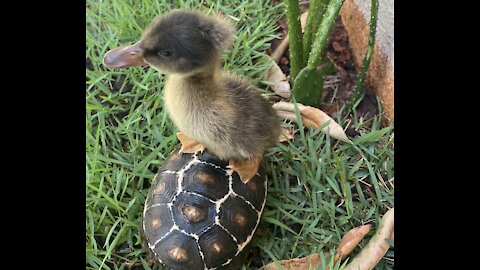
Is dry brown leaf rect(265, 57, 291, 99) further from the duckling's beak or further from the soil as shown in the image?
the duckling's beak

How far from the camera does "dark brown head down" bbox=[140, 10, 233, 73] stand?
120cm

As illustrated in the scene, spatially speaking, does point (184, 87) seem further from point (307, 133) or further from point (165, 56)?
point (307, 133)

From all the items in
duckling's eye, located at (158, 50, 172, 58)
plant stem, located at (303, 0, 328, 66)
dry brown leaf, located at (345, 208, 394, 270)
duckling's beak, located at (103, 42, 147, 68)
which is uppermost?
plant stem, located at (303, 0, 328, 66)

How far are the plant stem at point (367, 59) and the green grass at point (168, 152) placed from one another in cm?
7

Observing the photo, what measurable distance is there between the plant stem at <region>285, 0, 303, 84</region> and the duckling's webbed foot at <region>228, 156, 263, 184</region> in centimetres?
41

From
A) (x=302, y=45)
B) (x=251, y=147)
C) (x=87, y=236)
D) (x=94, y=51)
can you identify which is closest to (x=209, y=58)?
(x=251, y=147)

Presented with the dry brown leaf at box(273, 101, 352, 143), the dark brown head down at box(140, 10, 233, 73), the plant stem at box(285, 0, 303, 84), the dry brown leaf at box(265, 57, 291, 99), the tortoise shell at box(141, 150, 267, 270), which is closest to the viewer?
the dark brown head down at box(140, 10, 233, 73)

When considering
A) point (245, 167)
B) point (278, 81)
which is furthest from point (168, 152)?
point (278, 81)

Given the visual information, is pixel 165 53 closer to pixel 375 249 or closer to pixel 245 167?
pixel 245 167

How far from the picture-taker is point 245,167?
148cm

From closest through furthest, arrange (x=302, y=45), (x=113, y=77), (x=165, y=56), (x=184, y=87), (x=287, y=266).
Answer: (x=165, y=56)
(x=184, y=87)
(x=287, y=266)
(x=302, y=45)
(x=113, y=77)

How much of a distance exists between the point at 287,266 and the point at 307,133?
457 millimetres

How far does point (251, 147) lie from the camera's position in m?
1.44

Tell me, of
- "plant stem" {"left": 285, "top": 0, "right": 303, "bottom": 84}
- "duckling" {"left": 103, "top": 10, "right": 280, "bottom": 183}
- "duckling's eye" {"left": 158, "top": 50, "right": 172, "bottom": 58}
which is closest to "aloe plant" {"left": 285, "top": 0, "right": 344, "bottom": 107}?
"plant stem" {"left": 285, "top": 0, "right": 303, "bottom": 84}
